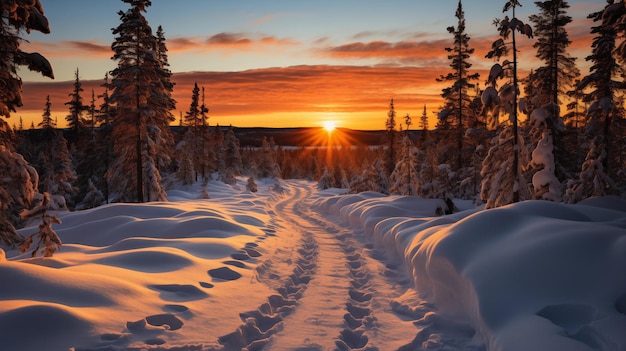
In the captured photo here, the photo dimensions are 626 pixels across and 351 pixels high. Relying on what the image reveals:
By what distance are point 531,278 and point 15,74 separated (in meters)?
12.9

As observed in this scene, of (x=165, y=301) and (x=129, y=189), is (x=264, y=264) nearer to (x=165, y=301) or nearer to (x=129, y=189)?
(x=165, y=301)

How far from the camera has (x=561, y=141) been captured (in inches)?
1064

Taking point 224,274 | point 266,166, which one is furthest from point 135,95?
point 266,166

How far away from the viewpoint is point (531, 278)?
5.79 metres

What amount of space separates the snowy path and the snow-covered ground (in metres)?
0.04

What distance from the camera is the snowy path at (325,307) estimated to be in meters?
6.41

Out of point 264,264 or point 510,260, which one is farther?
point 264,264

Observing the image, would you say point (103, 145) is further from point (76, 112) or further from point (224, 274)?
point (224, 274)

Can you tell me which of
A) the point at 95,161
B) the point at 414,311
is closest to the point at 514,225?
the point at 414,311

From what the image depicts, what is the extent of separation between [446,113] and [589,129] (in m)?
9.44

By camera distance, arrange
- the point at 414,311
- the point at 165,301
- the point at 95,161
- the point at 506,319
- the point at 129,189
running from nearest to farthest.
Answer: the point at 506,319 < the point at 165,301 < the point at 414,311 < the point at 129,189 < the point at 95,161

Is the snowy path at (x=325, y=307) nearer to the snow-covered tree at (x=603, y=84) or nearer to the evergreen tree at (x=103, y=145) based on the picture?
the snow-covered tree at (x=603, y=84)

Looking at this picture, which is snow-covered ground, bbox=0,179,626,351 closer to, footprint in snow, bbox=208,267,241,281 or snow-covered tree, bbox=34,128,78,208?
footprint in snow, bbox=208,267,241,281

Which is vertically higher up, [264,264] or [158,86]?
[158,86]
